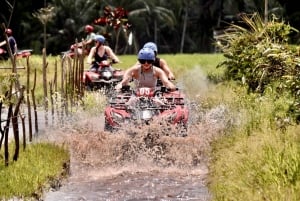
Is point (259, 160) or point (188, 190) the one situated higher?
point (259, 160)

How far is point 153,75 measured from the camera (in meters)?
10.7

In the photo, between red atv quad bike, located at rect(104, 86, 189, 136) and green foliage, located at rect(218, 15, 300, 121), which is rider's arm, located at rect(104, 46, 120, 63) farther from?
red atv quad bike, located at rect(104, 86, 189, 136)

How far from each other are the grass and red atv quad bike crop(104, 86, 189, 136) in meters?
0.81

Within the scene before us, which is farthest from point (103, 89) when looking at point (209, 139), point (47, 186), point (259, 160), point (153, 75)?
point (259, 160)

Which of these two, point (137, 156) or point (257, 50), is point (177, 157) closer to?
point (137, 156)

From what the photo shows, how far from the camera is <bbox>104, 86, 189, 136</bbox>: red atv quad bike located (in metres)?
9.17

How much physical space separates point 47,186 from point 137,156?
1.71 metres

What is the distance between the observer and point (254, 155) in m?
7.12

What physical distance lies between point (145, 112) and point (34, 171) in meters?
2.03

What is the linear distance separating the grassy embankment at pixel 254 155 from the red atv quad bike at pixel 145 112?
622mm

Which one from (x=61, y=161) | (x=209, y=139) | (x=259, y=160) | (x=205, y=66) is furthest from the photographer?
(x=205, y=66)

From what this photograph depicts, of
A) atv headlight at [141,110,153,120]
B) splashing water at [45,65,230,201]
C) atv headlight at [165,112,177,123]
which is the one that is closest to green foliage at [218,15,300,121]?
splashing water at [45,65,230,201]

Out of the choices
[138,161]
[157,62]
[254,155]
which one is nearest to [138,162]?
[138,161]

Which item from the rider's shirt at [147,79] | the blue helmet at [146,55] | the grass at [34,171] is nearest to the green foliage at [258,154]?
the rider's shirt at [147,79]
